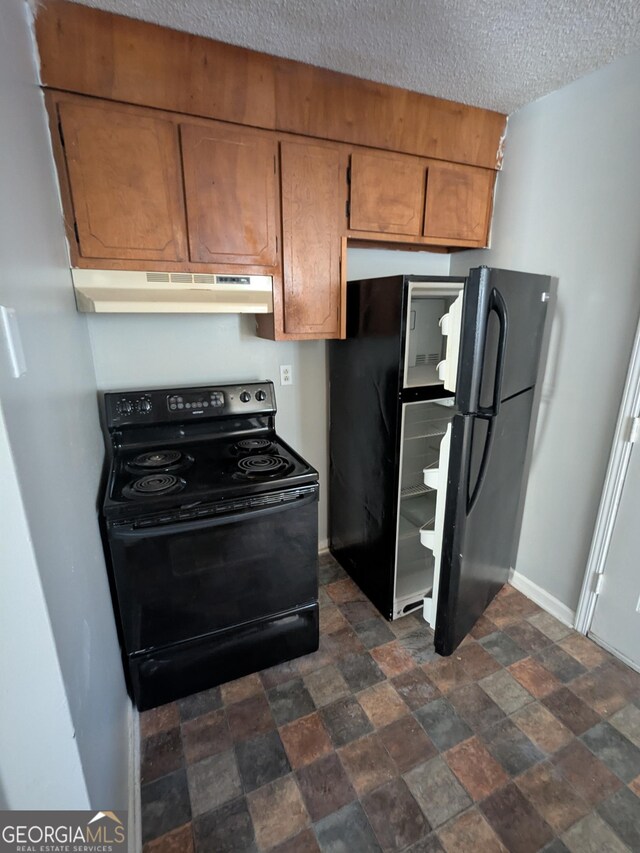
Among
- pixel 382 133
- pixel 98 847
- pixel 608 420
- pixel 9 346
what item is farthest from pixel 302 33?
pixel 98 847

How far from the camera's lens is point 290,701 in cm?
163

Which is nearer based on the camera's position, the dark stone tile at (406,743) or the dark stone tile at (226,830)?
the dark stone tile at (226,830)

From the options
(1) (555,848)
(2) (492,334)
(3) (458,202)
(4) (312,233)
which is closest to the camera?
(1) (555,848)

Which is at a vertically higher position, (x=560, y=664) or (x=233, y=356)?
(x=233, y=356)

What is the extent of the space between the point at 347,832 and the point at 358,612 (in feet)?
3.04

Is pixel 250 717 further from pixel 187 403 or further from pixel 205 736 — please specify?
pixel 187 403

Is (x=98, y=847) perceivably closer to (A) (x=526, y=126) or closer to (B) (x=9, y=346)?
(B) (x=9, y=346)

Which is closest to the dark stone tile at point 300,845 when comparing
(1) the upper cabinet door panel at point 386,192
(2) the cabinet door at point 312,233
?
(2) the cabinet door at point 312,233

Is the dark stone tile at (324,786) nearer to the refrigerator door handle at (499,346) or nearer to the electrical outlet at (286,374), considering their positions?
the refrigerator door handle at (499,346)

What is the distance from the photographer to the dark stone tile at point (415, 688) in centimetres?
163

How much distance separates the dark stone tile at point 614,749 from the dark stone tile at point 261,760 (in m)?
1.09

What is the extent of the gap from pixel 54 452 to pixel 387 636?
169 cm

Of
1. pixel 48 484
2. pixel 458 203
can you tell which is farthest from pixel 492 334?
pixel 48 484

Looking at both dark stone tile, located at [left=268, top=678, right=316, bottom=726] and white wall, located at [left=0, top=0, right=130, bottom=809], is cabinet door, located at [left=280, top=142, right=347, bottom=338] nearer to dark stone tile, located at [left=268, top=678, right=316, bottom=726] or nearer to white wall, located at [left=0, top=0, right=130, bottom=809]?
white wall, located at [left=0, top=0, right=130, bottom=809]
